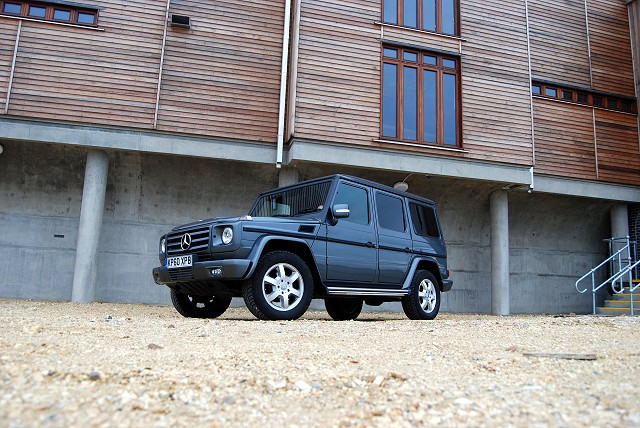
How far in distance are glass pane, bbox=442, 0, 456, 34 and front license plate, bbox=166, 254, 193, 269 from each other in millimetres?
9586

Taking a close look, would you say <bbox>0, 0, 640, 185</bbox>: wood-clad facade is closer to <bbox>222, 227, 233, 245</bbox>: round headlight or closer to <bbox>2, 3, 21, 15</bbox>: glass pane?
<bbox>2, 3, 21, 15</bbox>: glass pane

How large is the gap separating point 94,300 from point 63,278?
3.30 ft

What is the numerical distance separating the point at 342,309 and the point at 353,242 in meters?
2.10

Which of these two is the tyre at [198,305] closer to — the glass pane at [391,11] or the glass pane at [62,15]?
the glass pane at [62,15]

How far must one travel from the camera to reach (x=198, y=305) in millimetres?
7258

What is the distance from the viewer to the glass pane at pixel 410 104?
1191cm

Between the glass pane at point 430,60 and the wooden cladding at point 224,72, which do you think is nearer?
the wooden cladding at point 224,72

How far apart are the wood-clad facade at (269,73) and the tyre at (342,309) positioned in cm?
405

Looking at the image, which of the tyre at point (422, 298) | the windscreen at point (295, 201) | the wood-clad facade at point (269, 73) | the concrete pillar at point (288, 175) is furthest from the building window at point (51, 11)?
the tyre at point (422, 298)

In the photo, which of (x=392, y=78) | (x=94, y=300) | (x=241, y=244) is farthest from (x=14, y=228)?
(x=392, y=78)

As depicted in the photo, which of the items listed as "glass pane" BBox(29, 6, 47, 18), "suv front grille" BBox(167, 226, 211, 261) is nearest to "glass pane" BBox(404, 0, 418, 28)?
"glass pane" BBox(29, 6, 47, 18)

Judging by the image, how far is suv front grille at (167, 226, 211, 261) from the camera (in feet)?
19.1

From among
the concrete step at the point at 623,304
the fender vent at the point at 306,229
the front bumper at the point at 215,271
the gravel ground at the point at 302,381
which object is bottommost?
the gravel ground at the point at 302,381

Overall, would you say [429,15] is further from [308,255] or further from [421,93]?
[308,255]
